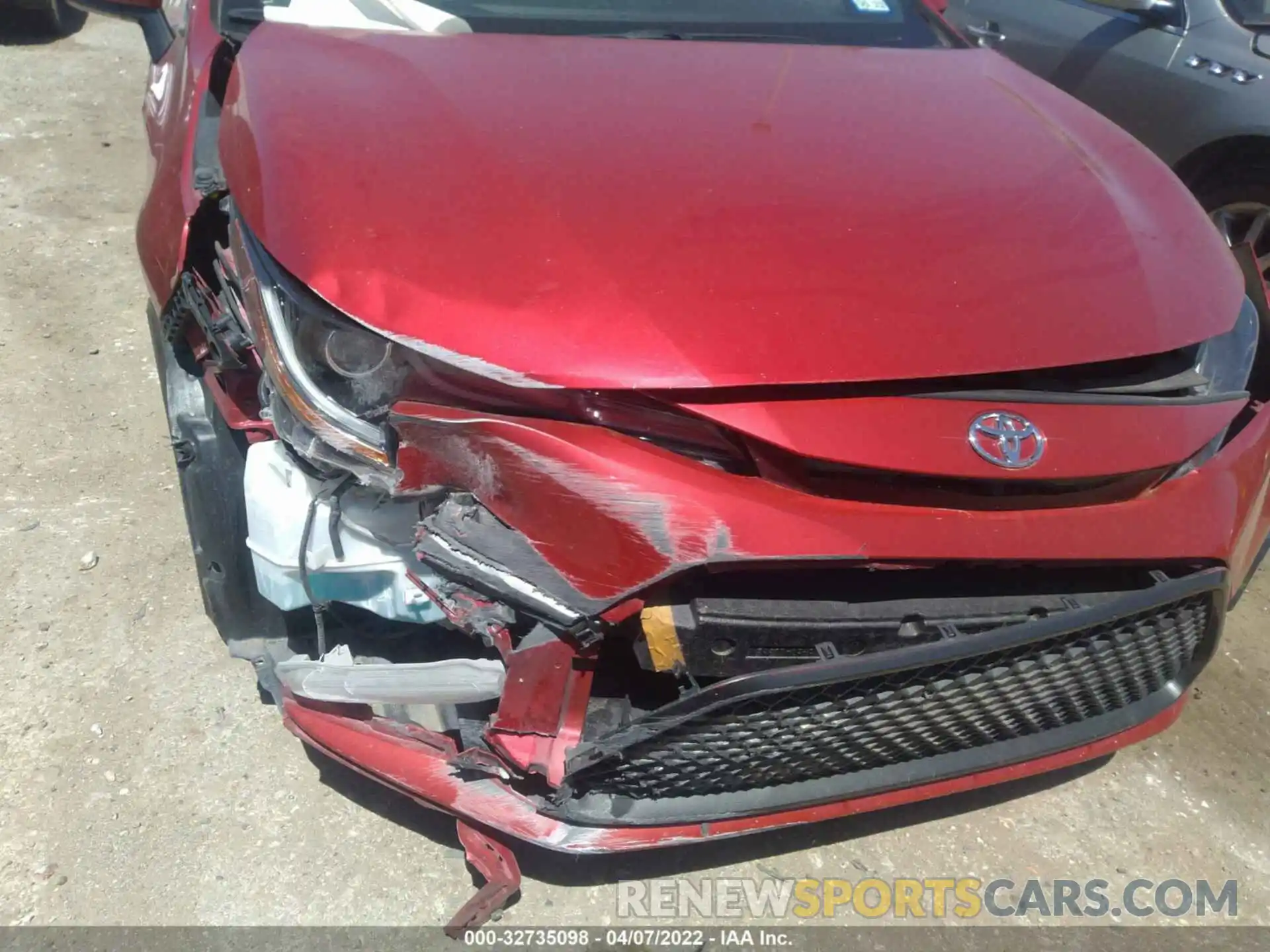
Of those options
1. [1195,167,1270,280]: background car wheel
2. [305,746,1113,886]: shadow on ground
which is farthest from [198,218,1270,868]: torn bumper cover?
[1195,167,1270,280]: background car wheel

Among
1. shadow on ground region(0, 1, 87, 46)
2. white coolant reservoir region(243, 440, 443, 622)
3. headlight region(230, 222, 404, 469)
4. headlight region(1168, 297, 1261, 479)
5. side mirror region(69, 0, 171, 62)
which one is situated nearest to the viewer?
headlight region(230, 222, 404, 469)

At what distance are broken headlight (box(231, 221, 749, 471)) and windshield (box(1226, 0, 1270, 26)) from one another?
2.82 meters

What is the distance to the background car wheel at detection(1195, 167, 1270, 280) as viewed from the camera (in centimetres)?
332

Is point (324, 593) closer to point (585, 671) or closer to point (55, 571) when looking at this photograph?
point (585, 671)

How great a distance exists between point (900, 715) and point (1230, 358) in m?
0.95

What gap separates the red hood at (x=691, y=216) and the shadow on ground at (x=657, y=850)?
37.8 inches

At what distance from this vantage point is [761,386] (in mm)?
1551

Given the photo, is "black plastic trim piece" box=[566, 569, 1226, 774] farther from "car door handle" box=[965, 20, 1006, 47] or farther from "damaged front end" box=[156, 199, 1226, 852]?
"car door handle" box=[965, 20, 1006, 47]

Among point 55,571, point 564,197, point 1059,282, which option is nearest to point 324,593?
point 564,197

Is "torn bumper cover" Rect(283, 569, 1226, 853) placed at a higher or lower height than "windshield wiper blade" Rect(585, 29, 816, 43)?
lower

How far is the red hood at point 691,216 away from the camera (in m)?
1.57

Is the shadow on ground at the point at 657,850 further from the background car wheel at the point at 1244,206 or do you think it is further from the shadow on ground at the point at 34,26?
the shadow on ground at the point at 34,26

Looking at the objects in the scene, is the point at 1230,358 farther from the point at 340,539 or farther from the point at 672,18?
the point at 340,539

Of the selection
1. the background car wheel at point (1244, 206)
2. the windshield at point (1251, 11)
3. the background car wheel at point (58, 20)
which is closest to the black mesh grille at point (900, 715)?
the background car wheel at point (1244, 206)
